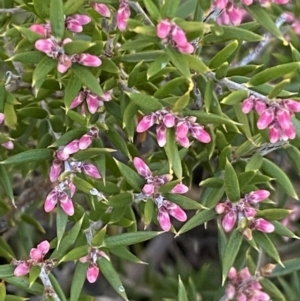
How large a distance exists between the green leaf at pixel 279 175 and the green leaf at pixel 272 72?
0.28 metres

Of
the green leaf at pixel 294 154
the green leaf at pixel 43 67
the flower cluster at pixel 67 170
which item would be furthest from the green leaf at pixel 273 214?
the green leaf at pixel 43 67

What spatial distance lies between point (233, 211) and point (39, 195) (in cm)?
101

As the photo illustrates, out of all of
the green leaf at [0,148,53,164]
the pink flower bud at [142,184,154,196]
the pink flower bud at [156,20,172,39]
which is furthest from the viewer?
the green leaf at [0,148,53,164]

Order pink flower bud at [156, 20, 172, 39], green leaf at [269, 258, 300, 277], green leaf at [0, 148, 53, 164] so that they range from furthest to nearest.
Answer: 1. green leaf at [269, 258, 300, 277]
2. green leaf at [0, 148, 53, 164]
3. pink flower bud at [156, 20, 172, 39]

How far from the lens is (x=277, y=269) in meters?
1.88

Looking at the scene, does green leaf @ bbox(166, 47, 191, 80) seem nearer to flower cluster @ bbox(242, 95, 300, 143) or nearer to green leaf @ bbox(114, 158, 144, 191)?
flower cluster @ bbox(242, 95, 300, 143)

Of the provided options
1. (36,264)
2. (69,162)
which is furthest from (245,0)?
(36,264)

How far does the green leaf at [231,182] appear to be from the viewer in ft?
4.87

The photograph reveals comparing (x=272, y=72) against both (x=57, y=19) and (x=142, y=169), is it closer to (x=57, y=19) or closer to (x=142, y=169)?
(x=142, y=169)

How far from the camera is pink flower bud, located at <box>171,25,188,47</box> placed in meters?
1.27

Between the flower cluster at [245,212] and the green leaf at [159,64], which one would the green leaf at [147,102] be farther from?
the flower cluster at [245,212]

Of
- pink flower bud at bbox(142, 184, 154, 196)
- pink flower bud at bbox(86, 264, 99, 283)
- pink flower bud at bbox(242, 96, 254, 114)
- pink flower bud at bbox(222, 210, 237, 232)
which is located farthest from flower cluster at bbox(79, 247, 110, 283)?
pink flower bud at bbox(242, 96, 254, 114)

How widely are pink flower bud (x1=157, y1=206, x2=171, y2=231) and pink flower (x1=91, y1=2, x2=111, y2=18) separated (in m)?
0.54

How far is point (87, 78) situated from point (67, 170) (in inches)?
11.0
